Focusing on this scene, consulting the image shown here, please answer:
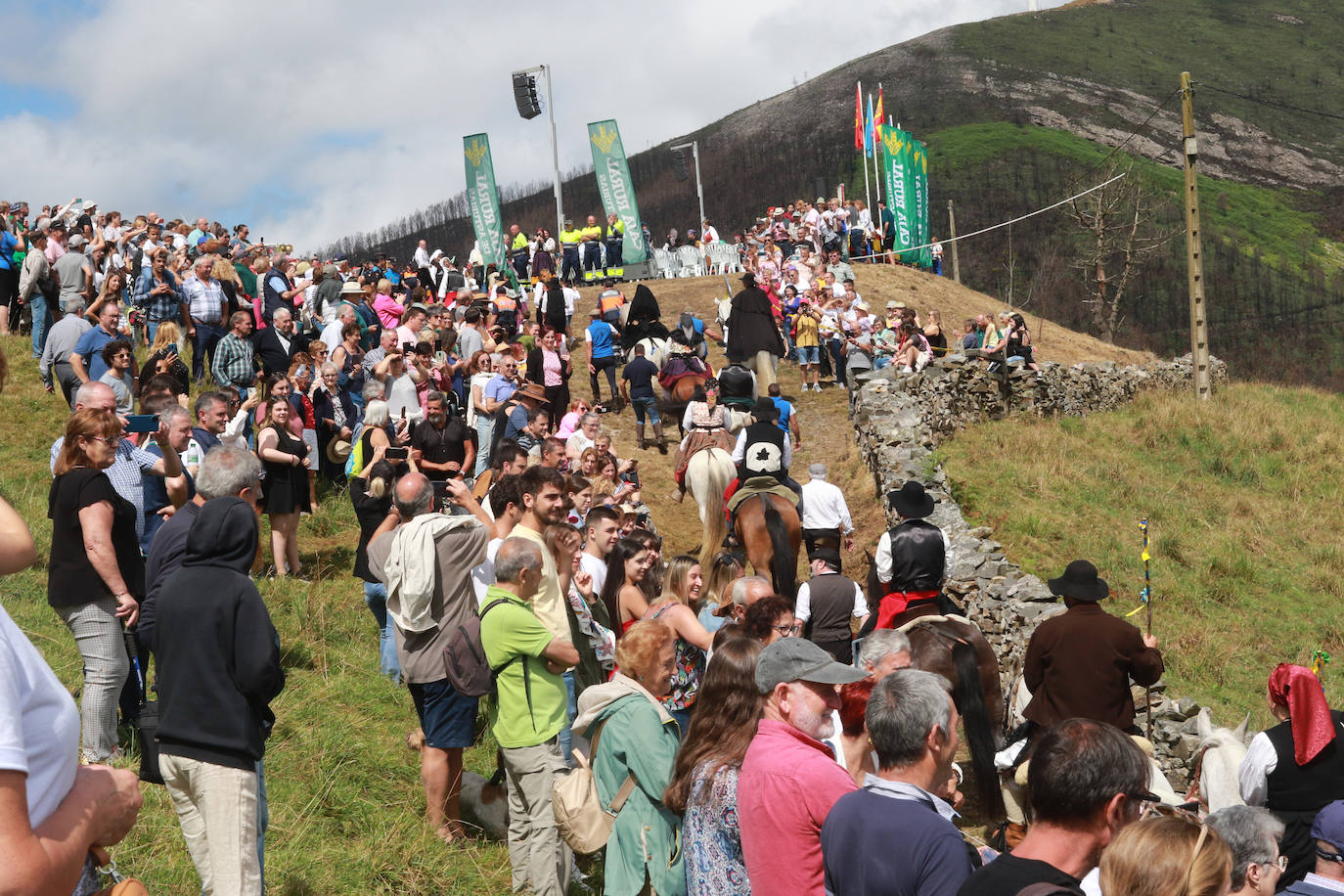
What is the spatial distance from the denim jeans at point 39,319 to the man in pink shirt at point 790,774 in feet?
47.1

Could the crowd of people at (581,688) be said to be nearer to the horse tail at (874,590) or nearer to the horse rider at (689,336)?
the horse tail at (874,590)

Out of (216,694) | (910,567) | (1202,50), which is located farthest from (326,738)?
(1202,50)

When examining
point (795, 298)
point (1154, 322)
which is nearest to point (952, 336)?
point (795, 298)

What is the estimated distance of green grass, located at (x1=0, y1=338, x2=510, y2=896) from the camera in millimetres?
5727

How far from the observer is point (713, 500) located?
11.1 m

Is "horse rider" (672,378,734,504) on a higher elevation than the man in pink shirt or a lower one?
lower

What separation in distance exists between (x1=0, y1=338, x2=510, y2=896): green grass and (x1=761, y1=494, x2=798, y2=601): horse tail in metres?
3.28

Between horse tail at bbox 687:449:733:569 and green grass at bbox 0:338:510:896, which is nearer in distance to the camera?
green grass at bbox 0:338:510:896

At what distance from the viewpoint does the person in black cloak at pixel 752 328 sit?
55.9 feet

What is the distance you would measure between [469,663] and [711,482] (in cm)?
561

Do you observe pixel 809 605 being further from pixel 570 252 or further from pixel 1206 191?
pixel 1206 191

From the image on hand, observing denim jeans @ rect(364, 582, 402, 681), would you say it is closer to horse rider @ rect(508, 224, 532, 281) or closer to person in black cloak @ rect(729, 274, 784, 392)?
person in black cloak @ rect(729, 274, 784, 392)

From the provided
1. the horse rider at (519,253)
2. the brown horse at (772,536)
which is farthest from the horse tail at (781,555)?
the horse rider at (519,253)

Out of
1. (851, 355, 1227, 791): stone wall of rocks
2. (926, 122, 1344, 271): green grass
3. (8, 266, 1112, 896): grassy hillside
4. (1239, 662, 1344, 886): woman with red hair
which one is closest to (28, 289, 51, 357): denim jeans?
(8, 266, 1112, 896): grassy hillside
